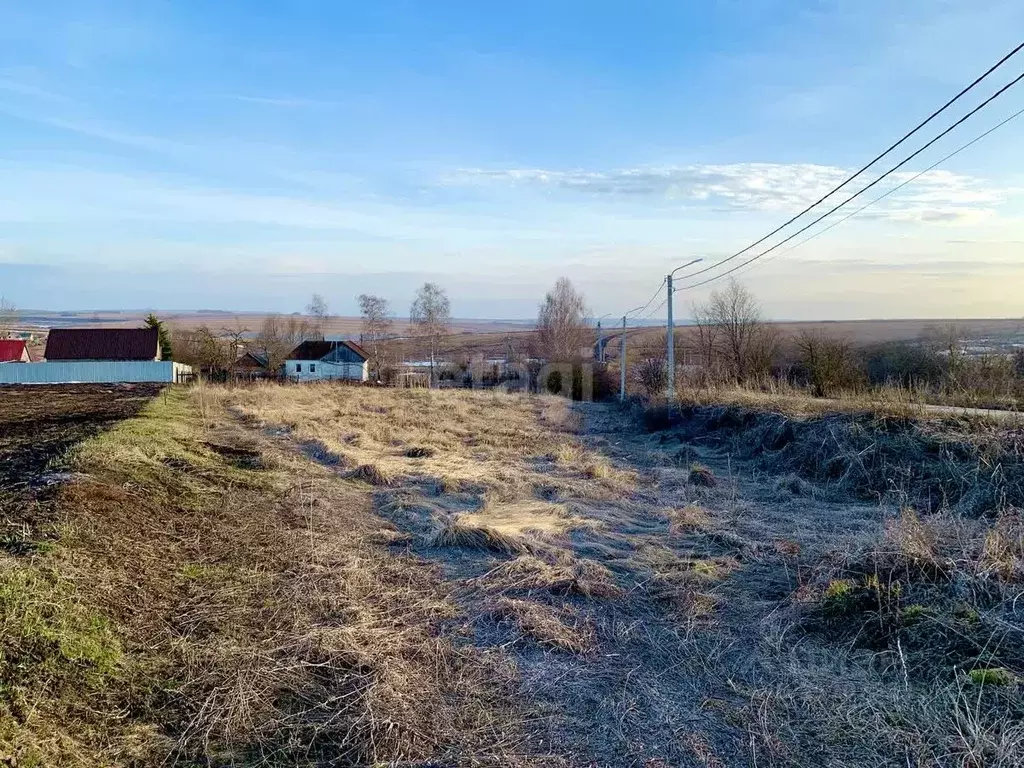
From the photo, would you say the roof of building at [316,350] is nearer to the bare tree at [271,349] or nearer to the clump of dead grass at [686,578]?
the bare tree at [271,349]

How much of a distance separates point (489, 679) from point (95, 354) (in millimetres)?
41470

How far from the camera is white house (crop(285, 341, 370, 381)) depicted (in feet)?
155

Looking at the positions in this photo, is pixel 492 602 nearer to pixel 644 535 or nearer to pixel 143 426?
pixel 644 535

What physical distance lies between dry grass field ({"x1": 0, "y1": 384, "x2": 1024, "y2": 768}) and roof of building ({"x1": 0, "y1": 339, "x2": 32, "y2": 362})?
145 feet

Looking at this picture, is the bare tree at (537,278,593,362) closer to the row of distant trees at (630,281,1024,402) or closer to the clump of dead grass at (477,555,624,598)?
the row of distant trees at (630,281,1024,402)

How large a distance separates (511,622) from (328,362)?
4447 cm

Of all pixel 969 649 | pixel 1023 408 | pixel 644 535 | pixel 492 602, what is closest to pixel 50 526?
pixel 492 602

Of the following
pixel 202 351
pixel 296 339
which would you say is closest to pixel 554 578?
pixel 202 351

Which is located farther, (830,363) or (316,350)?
(316,350)

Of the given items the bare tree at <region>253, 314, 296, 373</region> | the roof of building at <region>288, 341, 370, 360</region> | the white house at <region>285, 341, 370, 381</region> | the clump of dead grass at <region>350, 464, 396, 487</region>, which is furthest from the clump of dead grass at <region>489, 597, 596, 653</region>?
the roof of building at <region>288, 341, 370, 360</region>

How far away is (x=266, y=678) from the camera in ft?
12.3

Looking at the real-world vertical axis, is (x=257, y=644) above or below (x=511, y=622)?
above

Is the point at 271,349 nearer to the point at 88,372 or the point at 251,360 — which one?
the point at 251,360

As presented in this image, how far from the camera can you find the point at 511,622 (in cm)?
479
